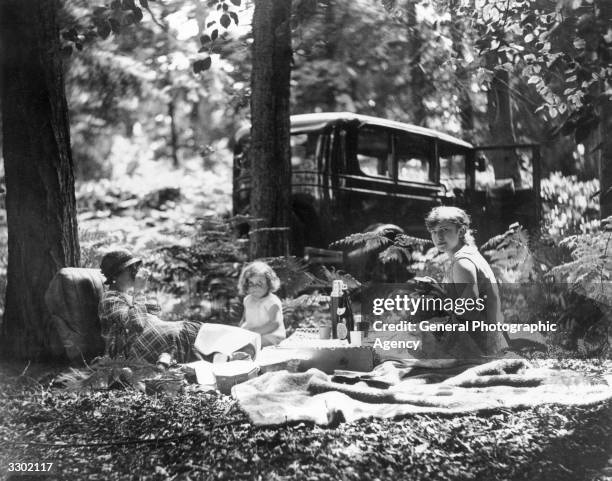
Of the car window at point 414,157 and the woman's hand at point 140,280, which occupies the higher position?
the car window at point 414,157

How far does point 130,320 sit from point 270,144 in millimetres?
1421

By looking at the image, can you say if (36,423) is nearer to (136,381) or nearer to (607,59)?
(136,381)

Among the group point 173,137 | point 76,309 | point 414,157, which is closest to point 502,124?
point 414,157

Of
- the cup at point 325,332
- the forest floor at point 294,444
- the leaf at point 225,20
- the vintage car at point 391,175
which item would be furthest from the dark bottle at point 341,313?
the leaf at point 225,20

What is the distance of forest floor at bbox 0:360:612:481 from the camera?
7.43 feet

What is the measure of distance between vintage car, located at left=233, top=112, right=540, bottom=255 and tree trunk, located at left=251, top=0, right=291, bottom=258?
8 cm

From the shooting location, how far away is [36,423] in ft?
8.38

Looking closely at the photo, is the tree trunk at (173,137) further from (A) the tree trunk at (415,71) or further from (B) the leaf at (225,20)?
(A) the tree trunk at (415,71)

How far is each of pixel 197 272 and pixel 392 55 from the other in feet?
5.62

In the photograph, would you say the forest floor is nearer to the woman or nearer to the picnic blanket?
the picnic blanket

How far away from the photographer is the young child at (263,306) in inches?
134

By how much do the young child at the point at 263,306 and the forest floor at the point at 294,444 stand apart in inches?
30.4

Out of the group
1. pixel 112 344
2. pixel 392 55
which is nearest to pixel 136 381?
pixel 112 344

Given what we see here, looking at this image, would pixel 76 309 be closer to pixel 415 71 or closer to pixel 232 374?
pixel 232 374
